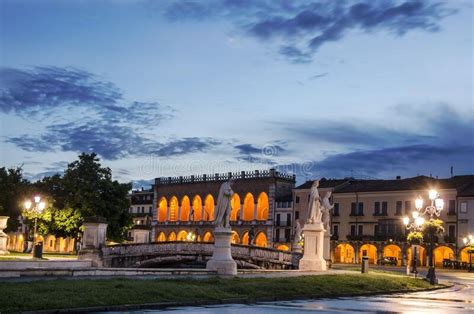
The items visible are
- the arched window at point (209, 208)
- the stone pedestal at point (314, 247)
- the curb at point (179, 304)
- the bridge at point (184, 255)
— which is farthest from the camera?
the arched window at point (209, 208)

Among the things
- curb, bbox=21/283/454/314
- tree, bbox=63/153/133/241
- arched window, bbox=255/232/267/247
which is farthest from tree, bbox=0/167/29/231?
curb, bbox=21/283/454/314

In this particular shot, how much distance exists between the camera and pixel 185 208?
126m

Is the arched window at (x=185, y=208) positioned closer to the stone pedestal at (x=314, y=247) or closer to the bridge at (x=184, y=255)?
the bridge at (x=184, y=255)

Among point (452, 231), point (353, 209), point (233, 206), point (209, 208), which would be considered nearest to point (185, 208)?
point (209, 208)

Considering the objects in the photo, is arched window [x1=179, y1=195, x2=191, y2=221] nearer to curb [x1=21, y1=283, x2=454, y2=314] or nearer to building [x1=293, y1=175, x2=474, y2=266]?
building [x1=293, y1=175, x2=474, y2=266]

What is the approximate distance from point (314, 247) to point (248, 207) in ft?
247

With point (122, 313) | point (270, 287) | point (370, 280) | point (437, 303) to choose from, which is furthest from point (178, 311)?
point (370, 280)

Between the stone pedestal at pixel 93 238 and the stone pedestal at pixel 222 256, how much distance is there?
14294 mm

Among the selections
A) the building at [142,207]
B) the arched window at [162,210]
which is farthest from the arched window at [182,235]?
the building at [142,207]

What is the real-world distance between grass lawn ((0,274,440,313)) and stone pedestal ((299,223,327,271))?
1028 cm

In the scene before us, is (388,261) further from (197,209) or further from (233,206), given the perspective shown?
(197,209)

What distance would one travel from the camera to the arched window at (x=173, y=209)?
128 meters

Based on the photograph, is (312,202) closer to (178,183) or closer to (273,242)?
(273,242)

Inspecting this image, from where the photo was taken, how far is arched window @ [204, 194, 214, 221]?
393 ft
